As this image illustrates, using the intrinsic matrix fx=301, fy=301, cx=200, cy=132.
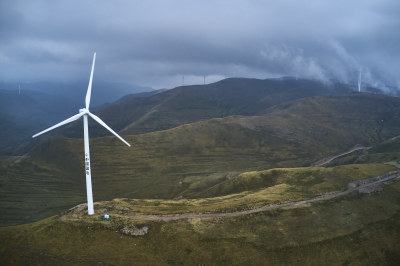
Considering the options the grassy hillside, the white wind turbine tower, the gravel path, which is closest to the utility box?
the grassy hillside

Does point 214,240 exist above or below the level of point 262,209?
below

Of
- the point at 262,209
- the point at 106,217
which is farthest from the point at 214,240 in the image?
the point at 106,217

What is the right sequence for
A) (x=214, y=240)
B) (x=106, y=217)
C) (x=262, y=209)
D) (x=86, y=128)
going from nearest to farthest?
(x=214, y=240) < (x=86, y=128) < (x=106, y=217) < (x=262, y=209)

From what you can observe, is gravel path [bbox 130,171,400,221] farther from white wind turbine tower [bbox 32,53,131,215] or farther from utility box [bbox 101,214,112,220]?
white wind turbine tower [bbox 32,53,131,215]

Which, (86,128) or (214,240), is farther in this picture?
(86,128)

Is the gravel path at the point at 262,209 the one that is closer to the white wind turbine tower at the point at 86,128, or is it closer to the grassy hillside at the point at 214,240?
the grassy hillside at the point at 214,240

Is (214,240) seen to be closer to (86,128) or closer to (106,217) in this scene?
(106,217)

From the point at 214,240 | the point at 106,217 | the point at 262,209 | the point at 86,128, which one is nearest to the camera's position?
the point at 214,240

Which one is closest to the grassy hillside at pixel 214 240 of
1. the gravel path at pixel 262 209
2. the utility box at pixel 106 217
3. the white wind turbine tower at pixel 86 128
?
the utility box at pixel 106 217

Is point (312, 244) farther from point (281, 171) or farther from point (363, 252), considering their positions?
point (281, 171)
